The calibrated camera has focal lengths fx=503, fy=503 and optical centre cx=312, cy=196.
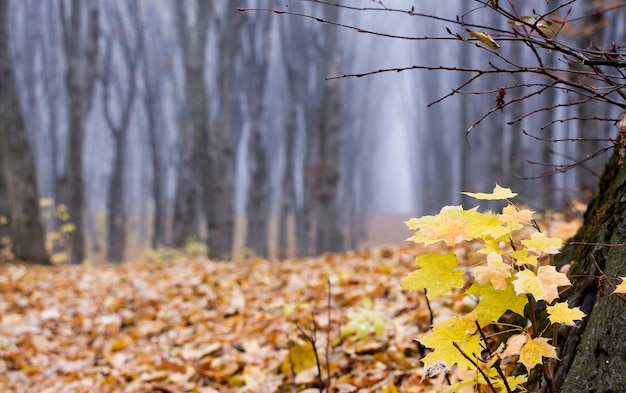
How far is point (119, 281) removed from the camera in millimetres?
4699

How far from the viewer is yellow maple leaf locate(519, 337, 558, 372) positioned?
0.88 metres

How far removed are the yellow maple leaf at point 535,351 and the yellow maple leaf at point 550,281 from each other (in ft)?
0.39

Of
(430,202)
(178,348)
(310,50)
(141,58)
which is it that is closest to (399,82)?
(430,202)

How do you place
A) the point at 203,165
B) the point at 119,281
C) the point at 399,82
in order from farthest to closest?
1. the point at 399,82
2. the point at 203,165
3. the point at 119,281

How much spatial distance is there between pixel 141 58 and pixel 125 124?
7.08ft

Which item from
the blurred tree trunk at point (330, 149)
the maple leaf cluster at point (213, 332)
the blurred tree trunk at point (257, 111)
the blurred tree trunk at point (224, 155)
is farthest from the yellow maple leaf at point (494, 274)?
the blurred tree trunk at point (257, 111)

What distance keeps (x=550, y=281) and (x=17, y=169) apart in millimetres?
6708

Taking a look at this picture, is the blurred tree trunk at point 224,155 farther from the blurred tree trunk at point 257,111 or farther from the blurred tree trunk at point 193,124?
the blurred tree trunk at point 257,111

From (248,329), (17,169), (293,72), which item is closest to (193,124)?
(17,169)

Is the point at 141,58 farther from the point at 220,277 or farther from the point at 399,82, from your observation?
the point at 399,82

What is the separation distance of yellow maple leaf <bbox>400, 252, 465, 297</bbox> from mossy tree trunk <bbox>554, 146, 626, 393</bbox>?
0.73 feet

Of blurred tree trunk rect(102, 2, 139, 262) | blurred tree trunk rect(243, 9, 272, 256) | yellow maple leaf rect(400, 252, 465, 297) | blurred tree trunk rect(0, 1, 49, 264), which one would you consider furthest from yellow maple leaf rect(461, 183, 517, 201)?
blurred tree trunk rect(102, 2, 139, 262)

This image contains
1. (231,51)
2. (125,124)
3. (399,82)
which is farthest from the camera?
(399,82)

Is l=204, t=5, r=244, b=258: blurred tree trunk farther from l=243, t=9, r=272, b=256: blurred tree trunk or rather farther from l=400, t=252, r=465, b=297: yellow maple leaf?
l=400, t=252, r=465, b=297: yellow maple leaf
